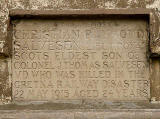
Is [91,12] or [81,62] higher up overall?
[91,12]

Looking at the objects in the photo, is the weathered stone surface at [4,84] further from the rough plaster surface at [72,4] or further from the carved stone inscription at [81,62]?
the rough plaster surface at [72,4]

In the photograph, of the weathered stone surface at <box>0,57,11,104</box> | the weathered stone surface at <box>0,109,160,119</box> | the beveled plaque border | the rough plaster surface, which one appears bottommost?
the weathered stone surface at <box>0,109,160,119</box>

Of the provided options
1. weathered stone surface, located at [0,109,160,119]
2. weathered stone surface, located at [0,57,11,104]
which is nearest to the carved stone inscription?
weathered stone surface, located at [0,57,11,104]

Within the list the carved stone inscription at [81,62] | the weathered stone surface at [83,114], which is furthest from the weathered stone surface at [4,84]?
the weathered stone surface at [83,114]

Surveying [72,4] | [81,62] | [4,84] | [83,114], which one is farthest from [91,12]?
[4,84]

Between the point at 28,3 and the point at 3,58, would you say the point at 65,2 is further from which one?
the point at 3,58

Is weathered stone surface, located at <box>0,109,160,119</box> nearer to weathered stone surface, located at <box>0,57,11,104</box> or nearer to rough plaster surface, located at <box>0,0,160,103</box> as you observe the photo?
weathered stone surface, located at <box>0,57,11,104</box>

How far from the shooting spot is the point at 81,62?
3312 mm

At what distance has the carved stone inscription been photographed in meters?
3.30

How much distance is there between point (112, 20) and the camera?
10.9 ft

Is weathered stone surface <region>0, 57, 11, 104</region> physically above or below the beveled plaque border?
below

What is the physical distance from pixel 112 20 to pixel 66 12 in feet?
1.85

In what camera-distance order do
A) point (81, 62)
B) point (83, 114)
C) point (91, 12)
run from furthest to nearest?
point (81, 62) < point (91, 12) < point (83, 114)

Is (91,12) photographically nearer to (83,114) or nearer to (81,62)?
(81,62)
